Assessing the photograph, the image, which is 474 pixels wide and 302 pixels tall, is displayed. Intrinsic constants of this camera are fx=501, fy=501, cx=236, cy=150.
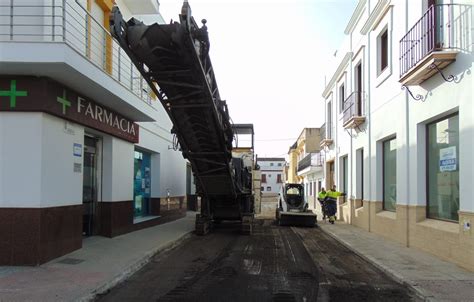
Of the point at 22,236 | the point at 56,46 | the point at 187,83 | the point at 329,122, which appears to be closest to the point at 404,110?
the point at 187,83

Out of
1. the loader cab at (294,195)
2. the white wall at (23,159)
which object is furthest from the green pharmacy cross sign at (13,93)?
the loader cab at (294,195)

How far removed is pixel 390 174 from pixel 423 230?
430 centimetres

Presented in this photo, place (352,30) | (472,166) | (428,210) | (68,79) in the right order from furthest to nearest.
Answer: (352,30)
(428,210)
(68,79)
(472,166)

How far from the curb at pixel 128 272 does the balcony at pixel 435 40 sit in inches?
300

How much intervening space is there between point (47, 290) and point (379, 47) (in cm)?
1433

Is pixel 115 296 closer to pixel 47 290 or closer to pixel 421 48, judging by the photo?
pixel 47 290

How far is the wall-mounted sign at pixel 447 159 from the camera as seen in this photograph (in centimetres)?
1130

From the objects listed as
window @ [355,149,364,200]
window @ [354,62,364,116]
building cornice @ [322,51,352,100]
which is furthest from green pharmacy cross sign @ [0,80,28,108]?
building cornice @ [322,51,352,100]

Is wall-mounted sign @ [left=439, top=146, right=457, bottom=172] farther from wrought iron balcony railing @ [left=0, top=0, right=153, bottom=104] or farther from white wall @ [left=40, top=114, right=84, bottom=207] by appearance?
white wall @ [left=40, top=114, right=84, bottom=207]

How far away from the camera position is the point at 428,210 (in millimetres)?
13055

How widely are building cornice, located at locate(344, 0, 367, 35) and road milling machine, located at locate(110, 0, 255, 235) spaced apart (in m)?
8.48

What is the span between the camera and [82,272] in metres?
9.45

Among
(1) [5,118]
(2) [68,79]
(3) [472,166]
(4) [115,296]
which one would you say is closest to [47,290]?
(4) [115,296]

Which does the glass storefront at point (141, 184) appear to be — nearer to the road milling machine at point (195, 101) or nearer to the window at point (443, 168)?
the road milling machine at point (195, 101)
